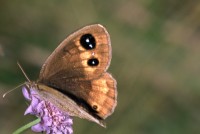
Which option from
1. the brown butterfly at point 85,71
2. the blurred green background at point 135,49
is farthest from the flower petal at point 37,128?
the blurred green background at point 135,49

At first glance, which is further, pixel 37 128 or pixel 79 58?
pixel 79 58

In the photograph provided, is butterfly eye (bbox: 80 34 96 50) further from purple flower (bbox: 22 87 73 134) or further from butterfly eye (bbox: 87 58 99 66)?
purple flower (bbox: 22 87 73 134)

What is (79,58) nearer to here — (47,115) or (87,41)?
(87,41)

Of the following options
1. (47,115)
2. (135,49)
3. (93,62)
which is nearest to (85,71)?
(93,62)

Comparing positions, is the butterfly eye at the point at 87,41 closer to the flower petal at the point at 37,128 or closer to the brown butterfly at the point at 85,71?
the brown butterfly at the point at 85,71

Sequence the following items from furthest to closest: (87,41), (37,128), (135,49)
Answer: (135,49), (87,41), (37,128)

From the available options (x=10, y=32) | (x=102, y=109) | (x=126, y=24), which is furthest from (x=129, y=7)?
(x=102, y=109)

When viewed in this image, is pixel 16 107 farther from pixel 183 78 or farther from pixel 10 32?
pixel 183 78
